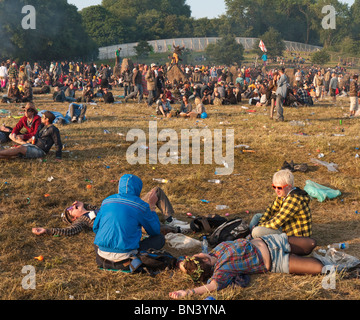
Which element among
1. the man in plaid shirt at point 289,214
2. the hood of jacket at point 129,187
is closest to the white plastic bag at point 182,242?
the man in plaid shirt at point 289,214

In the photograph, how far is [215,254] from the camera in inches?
167

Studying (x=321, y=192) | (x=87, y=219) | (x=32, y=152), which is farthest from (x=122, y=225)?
(x=32, y=152)

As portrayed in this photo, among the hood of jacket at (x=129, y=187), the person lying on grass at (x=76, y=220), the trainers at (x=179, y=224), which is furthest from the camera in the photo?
the trainers at (x=179, y=224)

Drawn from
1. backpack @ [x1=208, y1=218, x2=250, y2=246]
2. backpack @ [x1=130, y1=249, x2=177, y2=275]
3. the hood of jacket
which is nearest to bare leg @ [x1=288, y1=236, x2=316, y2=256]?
backpack @ [x1=208, y1=218, x2=250, y2=246]

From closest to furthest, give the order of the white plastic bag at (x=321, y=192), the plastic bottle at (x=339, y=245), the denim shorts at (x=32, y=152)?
the plastic bottle at (x=339, y=245)
the white plastic bag at (x=321, y=192)
the denim shorts at (x=32, y=152)

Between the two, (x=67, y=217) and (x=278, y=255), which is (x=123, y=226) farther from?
(x=67, y=217)

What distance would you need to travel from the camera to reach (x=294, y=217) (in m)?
4.80

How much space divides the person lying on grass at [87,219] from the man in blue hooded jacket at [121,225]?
3.32 feet

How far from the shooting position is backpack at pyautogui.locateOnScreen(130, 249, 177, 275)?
14.2 ft

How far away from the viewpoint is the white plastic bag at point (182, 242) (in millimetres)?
5105

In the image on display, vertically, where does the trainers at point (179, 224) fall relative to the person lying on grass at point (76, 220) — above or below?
below

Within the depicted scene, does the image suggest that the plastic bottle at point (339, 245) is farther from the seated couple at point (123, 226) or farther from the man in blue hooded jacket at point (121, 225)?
the man in blue hooded jacket at point (121, 225)

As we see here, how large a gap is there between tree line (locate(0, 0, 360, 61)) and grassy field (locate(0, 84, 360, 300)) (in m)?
31.0

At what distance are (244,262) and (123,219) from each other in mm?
1331
